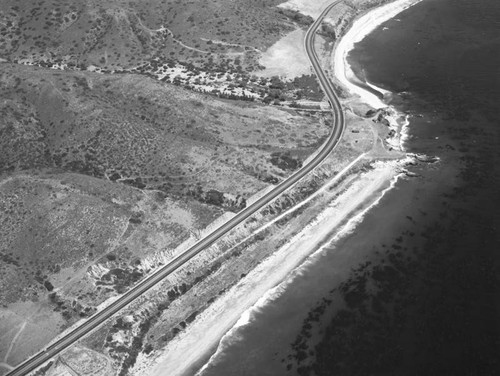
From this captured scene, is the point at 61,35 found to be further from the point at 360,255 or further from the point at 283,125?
the point at 360,255

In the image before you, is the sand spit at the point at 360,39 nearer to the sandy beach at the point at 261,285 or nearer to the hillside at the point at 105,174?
the hillside at the point at 105,174

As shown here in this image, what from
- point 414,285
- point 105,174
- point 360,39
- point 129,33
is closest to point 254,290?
point 414,285

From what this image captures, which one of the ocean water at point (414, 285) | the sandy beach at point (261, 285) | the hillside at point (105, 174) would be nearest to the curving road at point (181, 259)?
the hillside at point (105, 174)

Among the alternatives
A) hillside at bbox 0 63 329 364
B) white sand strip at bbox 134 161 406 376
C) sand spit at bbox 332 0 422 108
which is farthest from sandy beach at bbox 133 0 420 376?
sand spit at bbox 332 0 422 108

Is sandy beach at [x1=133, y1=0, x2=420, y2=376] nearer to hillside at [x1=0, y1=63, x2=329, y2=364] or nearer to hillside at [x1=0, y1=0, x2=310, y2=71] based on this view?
hillside at [x1=0, y1=63, x2=329, y2=364]

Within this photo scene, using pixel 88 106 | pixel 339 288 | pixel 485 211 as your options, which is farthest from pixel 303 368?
pixel 88 106

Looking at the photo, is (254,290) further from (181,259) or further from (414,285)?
(414,285)
